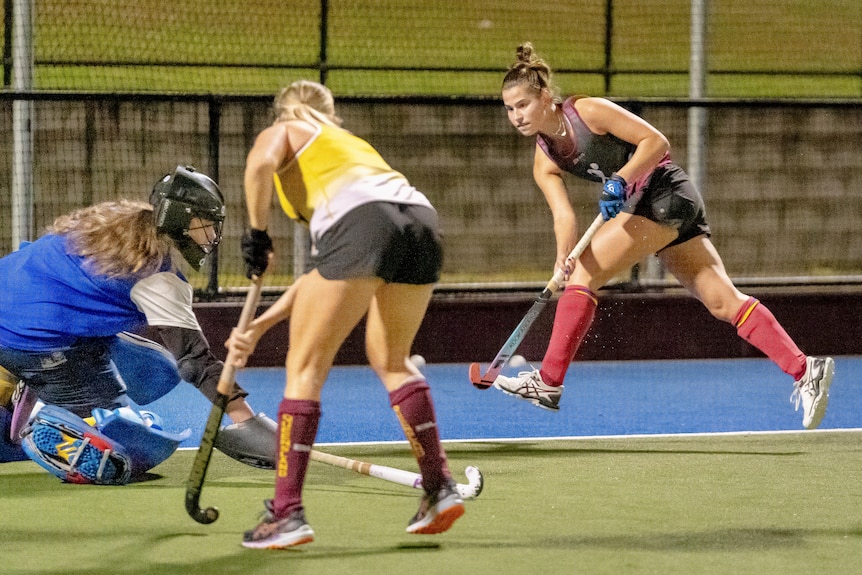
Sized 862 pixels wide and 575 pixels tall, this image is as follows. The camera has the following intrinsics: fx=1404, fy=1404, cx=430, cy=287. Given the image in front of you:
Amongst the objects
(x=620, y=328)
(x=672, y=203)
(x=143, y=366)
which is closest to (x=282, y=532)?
(x=143, y=366)

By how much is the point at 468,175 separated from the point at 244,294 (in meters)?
4.74

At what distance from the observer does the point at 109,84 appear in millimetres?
15766

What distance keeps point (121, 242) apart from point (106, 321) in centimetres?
31

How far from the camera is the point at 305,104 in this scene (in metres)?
4.20

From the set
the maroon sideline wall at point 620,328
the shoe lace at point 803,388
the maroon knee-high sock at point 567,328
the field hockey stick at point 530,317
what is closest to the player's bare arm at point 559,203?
the field hockey stick at point 530,317

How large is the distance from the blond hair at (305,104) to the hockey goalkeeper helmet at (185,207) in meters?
0.74

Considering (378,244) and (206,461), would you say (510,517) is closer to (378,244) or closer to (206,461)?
(206,461)

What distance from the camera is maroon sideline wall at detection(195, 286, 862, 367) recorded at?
843 cm

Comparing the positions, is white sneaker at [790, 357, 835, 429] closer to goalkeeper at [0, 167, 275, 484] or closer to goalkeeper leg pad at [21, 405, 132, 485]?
goalkeeper at [0, 167, 275, 484]

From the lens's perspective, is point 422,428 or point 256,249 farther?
point 422,428

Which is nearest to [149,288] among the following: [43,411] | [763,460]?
[43,411]

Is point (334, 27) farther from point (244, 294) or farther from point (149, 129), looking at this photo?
point (244, 294)

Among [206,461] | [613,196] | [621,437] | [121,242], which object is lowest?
[621,437]

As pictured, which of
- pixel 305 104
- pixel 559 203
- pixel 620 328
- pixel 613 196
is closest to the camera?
pixel 305 104
